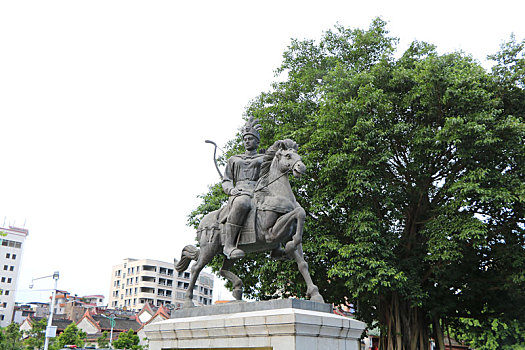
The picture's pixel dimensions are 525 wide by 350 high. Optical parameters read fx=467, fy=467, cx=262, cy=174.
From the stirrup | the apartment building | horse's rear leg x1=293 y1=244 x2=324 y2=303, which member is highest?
the apartment building

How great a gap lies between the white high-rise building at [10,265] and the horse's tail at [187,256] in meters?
65.6

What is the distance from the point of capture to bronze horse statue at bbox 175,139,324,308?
7.23 metres

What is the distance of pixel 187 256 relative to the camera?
879 centimetres

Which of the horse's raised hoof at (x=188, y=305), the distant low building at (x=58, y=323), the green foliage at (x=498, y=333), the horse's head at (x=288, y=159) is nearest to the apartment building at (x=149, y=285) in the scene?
the distant low building at (x=58, y=323)

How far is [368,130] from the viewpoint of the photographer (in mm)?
15250

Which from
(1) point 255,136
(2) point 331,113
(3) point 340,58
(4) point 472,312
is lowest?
(4) point 472,312

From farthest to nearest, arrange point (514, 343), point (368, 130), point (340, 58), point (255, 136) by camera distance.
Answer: point (340, 58) < point (514, 343) < point (368, 130) < point (255, 136)

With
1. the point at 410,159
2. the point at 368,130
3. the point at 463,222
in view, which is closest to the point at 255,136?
the point at 368,130

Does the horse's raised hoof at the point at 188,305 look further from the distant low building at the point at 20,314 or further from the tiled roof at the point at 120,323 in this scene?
the distant low building at the point at 20,314

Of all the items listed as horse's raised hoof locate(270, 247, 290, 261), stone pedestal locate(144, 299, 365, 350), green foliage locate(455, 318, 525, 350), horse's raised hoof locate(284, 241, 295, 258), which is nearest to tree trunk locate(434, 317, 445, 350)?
green foliage locate(455, 318, 525, 350)

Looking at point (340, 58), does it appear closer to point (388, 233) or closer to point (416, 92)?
point (416, 92)

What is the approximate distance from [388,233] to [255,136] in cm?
901

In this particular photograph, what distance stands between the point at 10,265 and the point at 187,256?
69.5 m

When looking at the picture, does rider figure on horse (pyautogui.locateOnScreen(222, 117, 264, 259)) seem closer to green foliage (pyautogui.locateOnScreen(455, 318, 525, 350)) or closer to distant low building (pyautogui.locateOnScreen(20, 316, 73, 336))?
green foliage (pyautogui.locateOnScreen(455, 318, 525, 350))
